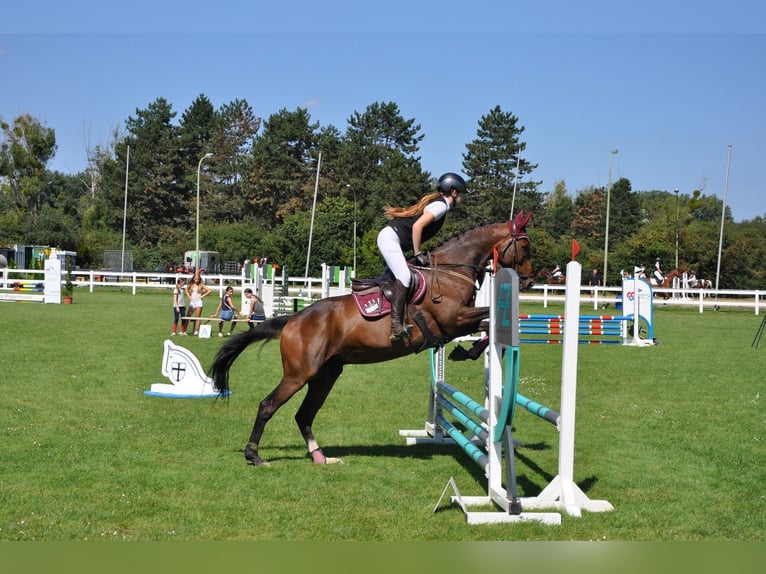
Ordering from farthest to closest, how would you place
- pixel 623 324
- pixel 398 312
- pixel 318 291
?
1. pixel 318 291
2. pixel 623 324
3. pixel 398 312

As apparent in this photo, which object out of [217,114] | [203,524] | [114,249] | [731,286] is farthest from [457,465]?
[217,114]

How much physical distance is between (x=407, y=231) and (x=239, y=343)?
217 centimetres

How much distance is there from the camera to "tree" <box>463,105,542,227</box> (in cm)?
6775

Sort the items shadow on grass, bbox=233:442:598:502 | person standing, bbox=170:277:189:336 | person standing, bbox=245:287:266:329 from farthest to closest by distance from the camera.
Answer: person standing, bbox=245:287:266:329, person standing, bbox=170:277:189:336, shadow on grass, bbox=233:442:598:502

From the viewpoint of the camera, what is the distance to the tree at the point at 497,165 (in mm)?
67750

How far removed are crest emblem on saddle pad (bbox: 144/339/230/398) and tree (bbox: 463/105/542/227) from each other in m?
56.4

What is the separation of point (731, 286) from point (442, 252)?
53560mm

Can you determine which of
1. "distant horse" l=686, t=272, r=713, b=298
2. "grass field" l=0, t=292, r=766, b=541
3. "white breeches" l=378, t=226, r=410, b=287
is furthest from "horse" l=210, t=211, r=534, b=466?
Result: "distant horse" l=686, t=272, r=713, b=298

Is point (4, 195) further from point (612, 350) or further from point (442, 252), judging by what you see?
point (442, 252)

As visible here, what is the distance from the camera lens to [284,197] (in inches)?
3219

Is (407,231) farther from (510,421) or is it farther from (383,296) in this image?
(510,421)

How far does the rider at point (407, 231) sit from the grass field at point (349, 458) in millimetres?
1624

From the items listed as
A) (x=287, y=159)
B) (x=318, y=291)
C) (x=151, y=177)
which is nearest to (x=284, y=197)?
(x=287, y=159)

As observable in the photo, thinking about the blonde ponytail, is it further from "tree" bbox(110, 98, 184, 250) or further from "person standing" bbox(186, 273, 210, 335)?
"tree" bbox(110, 98, 184, 250)
